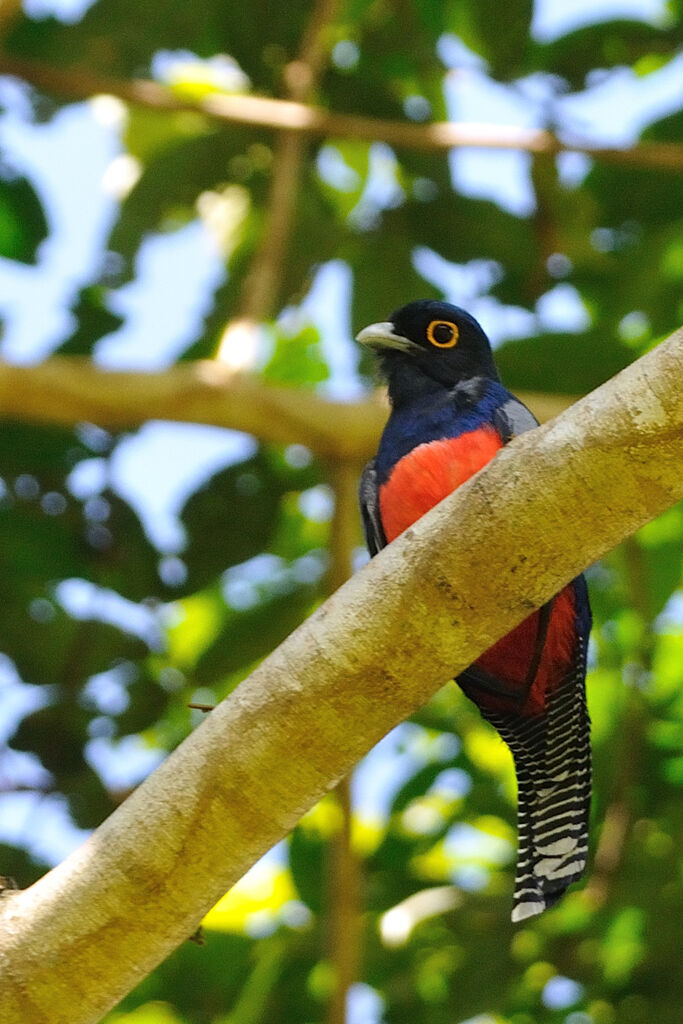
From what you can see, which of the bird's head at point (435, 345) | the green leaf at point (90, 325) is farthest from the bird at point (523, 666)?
the green leaf at point (90, 325)

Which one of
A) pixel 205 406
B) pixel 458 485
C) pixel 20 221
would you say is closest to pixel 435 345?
pixel 458 485

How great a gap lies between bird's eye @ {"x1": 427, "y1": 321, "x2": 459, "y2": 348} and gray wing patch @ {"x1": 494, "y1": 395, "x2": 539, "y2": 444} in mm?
401

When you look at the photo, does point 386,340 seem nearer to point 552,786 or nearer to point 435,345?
point 435,345

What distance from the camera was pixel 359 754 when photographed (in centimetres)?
229

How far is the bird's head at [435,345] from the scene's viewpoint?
3602mm

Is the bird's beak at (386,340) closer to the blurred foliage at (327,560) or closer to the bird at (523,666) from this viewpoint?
the bird at (523,666)

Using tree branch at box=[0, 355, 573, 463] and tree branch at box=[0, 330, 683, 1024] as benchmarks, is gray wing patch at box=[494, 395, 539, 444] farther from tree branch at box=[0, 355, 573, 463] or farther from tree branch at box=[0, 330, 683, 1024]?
tree branch at box=[0, 355, 573, 463]

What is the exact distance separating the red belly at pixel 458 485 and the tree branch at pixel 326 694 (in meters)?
0.83

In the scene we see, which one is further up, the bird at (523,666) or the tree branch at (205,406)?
the tree branch at (205,406)

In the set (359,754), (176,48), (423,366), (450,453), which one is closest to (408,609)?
(359,754)

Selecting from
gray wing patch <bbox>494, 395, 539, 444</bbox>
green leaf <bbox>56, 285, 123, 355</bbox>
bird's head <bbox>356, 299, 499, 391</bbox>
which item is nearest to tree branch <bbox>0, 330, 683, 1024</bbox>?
gray wing patch <bbox>494, 395, 539, 444</bbox>

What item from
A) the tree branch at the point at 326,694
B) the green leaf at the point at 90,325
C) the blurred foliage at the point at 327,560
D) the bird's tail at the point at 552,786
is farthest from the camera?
the green leaf at the point at 90,325

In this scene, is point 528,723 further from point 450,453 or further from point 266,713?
point 266,713

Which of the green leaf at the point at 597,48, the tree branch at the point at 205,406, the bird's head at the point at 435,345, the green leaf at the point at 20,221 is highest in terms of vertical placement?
the green leaf at the point at 597,48
